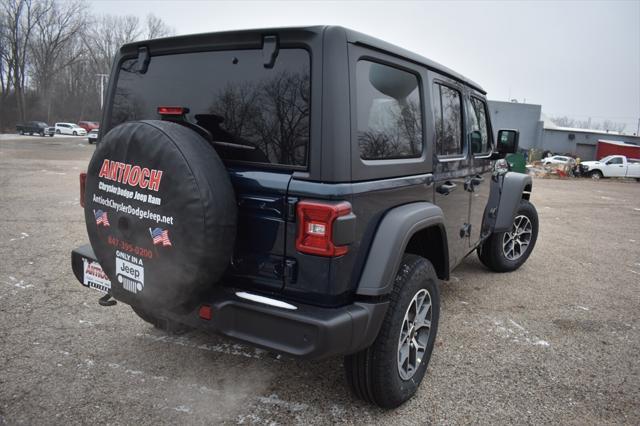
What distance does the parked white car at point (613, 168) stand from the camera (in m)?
24.4

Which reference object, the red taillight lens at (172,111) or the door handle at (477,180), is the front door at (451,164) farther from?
the red taillight lens at (172,111)

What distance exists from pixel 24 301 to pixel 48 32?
234 feet

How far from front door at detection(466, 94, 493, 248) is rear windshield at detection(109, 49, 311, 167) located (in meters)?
2.03

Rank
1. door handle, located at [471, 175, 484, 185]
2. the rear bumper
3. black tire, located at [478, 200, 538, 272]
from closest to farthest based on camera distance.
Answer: the rear bumper
door handle, located at [471, 175, 484, 185]
black tire, located at [478, 200, 538, 272]

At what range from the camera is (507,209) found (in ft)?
15.7

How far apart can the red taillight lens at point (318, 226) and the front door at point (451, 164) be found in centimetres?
118

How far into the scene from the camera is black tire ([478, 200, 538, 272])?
510 cm

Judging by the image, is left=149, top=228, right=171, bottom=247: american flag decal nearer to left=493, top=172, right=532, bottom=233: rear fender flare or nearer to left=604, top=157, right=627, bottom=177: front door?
left=493, top=172, right=532, bottom=233: rear fender flare

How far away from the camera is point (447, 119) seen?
10.8 feet

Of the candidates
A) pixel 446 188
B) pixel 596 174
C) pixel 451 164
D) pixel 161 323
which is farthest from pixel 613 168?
pixel 161 323

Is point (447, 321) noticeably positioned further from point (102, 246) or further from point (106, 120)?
point (106, 120)

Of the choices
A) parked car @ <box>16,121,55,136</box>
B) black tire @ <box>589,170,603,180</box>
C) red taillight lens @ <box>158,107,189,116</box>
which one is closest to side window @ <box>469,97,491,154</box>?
red taillight lens @ <box>158,107,189,116</box>

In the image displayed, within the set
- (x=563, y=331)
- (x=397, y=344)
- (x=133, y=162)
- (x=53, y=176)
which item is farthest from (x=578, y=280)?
(x=53, y=176)

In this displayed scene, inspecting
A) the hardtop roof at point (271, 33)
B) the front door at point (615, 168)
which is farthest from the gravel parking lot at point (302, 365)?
the front door at point (615, 168)
